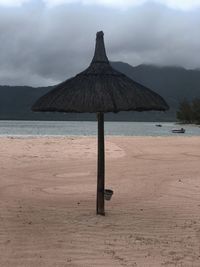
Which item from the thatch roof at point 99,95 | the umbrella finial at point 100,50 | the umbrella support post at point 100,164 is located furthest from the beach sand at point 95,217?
the umbrella finial at point 100,50

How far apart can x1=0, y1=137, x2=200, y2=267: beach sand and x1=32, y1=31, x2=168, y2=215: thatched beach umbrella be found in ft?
3.26

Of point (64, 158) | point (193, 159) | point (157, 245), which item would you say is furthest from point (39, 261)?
point (193, 159)

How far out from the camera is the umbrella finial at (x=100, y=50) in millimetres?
9461

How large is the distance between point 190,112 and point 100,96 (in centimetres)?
15597

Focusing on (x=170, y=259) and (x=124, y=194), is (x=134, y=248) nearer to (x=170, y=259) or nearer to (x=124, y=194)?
(x=170, y=259)

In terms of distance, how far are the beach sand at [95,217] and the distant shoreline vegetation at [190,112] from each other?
142119 mm

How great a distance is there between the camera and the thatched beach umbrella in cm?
847

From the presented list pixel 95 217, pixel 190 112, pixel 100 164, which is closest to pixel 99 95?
pixel 100 164

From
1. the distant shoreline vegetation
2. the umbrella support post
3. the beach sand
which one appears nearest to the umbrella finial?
the umbrella support post

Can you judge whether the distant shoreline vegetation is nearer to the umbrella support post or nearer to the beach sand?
the beach sand

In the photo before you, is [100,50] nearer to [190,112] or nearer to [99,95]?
[99,95]

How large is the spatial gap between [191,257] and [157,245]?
2.25 ft

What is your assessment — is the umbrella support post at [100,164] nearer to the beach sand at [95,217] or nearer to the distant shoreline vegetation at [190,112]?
the beach sand at [95,217]

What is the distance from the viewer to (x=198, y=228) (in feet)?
28.0
